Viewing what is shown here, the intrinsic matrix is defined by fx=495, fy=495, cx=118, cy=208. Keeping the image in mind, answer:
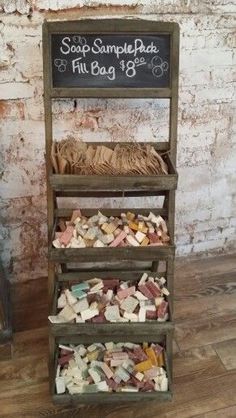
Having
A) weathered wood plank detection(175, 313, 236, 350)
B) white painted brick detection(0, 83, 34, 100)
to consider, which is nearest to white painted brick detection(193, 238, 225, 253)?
weathered wood plank detection(175, 313, 236, 350)

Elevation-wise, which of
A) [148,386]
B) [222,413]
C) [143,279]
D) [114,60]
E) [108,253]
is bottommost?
[222,413]

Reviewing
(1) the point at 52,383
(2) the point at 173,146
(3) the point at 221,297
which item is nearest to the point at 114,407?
(1) the point at 52,383

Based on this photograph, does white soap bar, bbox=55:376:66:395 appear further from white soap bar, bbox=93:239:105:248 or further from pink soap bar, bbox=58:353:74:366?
white soap bar, bbox=93:239:105:248

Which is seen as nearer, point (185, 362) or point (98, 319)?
point (98, 319)

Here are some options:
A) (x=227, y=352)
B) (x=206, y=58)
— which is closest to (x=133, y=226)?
(x=227, y=352)

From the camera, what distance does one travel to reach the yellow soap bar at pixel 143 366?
1757mm

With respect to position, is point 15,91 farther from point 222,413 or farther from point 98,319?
point 222,413

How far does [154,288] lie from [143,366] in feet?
0.91

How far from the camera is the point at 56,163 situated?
1616 mm

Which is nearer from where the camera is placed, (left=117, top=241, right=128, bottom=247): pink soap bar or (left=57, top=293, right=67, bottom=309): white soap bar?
(left=117, top=241, right=128, bottom=247): pink soap bar

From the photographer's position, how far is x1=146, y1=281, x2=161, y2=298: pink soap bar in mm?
1806

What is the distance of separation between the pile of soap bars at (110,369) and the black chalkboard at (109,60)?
951mm

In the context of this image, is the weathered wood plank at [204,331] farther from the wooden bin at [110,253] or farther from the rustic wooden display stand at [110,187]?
the wooden bin at [110,253]

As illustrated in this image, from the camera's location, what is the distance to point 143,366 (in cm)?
176
